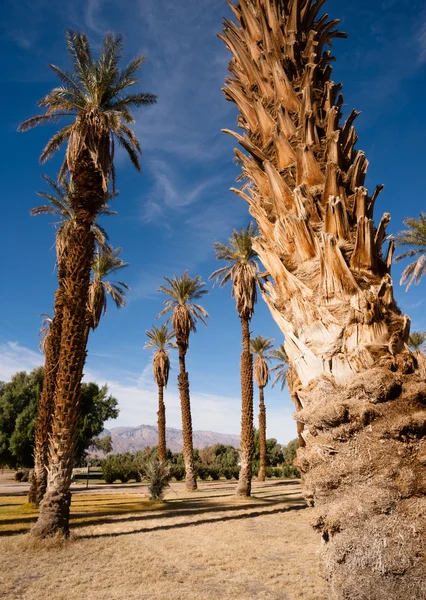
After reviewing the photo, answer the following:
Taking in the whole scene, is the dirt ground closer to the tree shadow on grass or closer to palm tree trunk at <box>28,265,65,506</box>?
the tree shadow on grass

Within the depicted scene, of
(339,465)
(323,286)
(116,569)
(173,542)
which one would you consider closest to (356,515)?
(339,465)

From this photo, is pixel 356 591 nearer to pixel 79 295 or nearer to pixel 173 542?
pixel 173 542

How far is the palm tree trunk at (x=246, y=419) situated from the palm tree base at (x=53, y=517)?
40.8ft

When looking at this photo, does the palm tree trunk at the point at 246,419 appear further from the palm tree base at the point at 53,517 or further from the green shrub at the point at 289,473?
the green shrub at the point at 289,473

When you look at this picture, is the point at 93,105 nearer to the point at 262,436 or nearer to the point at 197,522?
the point at 197,522

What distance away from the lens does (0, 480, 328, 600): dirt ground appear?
6.89 metres

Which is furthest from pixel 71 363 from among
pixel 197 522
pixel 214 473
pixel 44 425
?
pixel 214 473

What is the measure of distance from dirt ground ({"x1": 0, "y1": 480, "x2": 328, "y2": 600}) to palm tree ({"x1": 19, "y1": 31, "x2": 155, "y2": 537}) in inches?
66.8

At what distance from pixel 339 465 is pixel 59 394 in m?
11.2

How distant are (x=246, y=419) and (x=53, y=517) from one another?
13519mm

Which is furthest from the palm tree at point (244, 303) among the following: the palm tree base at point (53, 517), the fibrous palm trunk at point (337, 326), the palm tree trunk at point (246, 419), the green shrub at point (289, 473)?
the green shrub at point (289, 473)

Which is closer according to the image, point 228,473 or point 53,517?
point 53,517

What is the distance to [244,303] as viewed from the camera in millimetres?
24562

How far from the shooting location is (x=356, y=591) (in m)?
2.12
